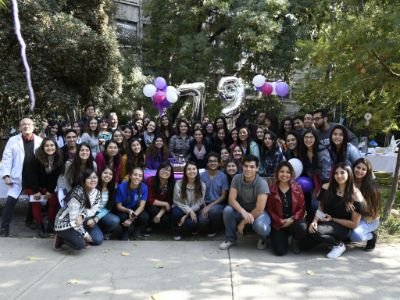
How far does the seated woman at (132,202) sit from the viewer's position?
559cm

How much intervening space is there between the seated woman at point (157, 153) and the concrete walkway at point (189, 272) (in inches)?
65.1

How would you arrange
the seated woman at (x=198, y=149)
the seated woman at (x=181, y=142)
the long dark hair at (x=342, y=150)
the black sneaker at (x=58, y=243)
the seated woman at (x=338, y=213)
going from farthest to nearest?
the seated woman at (x=181, y=142), the seated woman at (x=198, y=149), the long dark hair at (x=342, y=150), the black sneaker at (x=58, y=243), the seated woman at (x=338, y=213)

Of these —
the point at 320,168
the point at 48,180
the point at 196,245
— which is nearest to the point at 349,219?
the point at 320,168

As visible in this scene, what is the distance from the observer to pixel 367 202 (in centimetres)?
495

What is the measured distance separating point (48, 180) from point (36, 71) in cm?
561

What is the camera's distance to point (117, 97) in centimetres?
1399

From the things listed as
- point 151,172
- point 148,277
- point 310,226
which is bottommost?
point 148,277

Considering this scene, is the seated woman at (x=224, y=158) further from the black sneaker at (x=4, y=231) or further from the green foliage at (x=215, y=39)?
the green foliage at (x=215, y=39)

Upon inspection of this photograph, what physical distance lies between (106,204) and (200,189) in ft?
4.13

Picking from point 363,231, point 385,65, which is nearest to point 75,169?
point 363,231

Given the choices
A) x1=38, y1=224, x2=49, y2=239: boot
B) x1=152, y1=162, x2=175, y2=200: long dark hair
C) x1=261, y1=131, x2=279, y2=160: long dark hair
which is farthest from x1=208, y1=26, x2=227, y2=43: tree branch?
x1=38, y1=224, x2=49, y2=239: boot

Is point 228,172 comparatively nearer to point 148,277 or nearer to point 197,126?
point 197,126

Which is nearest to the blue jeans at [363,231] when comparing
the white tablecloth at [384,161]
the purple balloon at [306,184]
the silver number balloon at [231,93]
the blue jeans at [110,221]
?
the purple balloon at [306,184]

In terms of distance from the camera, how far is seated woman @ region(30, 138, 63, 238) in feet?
18.7
